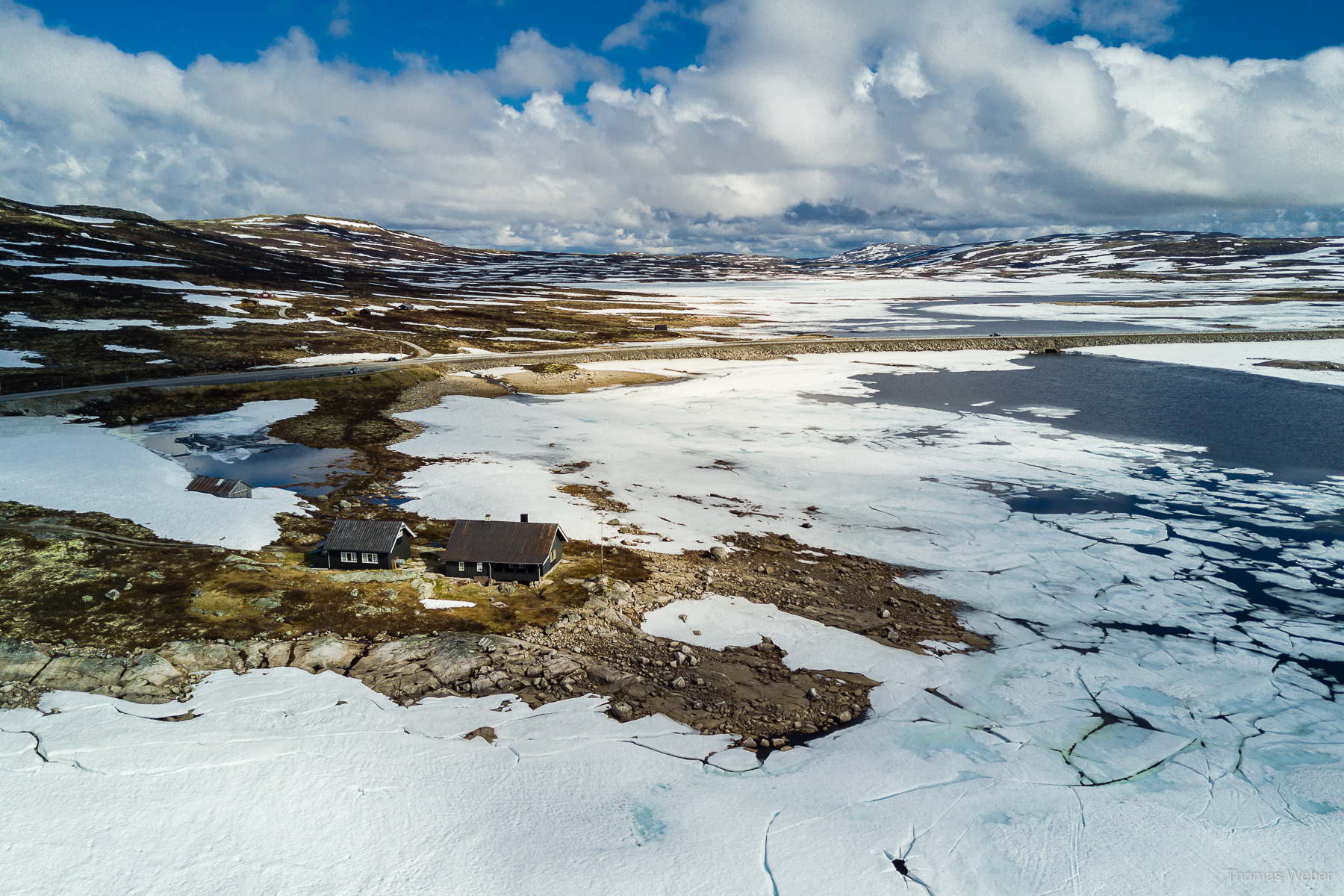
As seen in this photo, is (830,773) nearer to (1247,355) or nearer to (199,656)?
(199,656)

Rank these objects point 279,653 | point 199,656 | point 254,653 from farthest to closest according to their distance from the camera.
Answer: point 279,653 < point 254,653 < point 199,656

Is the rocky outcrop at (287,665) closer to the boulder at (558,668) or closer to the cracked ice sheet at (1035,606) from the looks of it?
the boulder at (558,668)

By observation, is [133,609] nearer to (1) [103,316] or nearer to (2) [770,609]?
(2) [770,609]

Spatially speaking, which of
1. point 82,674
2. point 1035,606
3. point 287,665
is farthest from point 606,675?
point 1035,606

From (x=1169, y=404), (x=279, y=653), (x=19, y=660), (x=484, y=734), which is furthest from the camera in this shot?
(x=1169, y=404)

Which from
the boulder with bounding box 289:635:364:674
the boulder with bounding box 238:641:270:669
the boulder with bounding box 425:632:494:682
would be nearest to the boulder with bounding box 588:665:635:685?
the boulder with bounding box 425:632:494:682

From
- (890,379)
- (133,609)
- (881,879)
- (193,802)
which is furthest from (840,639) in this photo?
(890,379)
